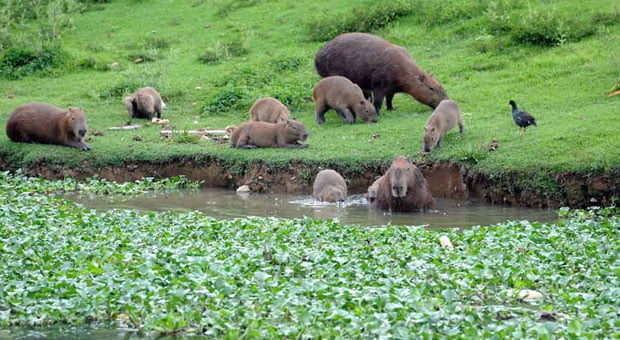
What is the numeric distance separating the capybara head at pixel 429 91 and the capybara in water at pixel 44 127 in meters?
4.97

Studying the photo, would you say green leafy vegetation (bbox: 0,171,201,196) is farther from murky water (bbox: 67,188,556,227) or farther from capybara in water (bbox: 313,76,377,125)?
capybara in water (bbox: 313,76,377,125)

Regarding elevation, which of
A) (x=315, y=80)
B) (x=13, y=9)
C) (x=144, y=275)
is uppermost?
(x=13, y=9)

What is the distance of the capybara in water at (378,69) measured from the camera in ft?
48.5

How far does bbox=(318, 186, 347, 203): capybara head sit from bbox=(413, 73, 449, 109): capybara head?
12.5 ft

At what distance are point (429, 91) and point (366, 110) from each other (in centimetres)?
101

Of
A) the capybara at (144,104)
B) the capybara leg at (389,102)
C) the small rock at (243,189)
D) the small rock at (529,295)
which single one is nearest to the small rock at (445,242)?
the small rock at (529,295)

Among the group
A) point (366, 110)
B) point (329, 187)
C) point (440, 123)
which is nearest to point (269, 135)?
point (366, 110)

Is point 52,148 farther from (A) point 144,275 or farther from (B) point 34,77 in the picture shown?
(A) point 144,275

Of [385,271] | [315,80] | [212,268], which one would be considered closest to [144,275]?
[212,268]

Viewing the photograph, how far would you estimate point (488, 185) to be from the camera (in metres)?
11.5

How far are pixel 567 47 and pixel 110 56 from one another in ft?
29.6

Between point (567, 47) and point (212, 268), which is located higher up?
point (567, 47)

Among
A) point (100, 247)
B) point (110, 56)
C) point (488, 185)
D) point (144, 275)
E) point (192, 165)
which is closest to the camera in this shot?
point (144, 275)

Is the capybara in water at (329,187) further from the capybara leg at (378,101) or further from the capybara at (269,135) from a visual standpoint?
the capybara leg at (378,101)
